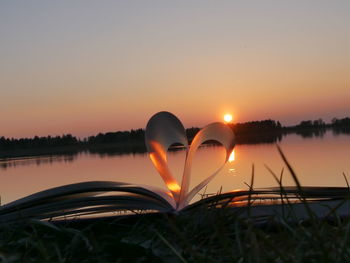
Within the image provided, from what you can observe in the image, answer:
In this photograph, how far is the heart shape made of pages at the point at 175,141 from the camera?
996 millimetres

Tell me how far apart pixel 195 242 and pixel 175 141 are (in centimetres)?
87

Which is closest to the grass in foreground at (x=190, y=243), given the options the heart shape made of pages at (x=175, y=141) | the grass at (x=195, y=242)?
the grass at (x=195, y=242)

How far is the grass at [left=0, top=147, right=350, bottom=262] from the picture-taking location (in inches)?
11.5

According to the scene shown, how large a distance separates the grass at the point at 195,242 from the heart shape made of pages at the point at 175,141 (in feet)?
1.00

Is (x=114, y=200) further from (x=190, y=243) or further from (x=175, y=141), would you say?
(x=175, y=141)

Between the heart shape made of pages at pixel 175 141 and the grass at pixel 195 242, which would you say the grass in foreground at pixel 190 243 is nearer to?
the grass at pixel 195 242

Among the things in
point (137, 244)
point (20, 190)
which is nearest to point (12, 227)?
point (137, 244)

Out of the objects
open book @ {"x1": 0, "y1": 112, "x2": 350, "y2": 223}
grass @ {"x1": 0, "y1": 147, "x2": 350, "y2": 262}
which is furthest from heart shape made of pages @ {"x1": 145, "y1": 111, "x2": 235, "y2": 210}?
grass @ {"x1": 0, "y1": 147, "x2": 350, "y2": 262}

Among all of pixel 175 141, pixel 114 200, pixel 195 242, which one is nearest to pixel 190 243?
pixel 195 242

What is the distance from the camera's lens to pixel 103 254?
411 mm

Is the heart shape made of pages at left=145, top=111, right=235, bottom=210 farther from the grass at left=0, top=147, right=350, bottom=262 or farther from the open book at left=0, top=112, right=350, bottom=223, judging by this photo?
the grass at left=0, top=147, right=350, bottom=262

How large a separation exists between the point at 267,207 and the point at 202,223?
0.58 feet

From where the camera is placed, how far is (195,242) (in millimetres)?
479

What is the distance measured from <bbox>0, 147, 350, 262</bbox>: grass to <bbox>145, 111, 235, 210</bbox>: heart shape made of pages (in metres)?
0.30
